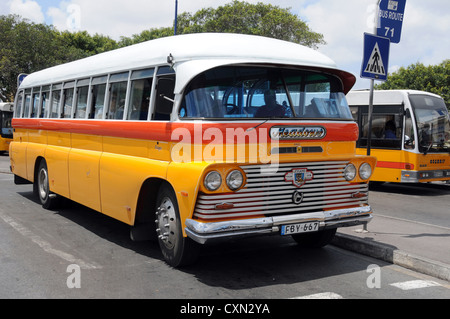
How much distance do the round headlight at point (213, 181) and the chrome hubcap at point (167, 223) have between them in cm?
87

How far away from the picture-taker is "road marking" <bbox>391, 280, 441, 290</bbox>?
5.34 meters

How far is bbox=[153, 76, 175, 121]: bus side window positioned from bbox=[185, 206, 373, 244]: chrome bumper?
1.39 meters

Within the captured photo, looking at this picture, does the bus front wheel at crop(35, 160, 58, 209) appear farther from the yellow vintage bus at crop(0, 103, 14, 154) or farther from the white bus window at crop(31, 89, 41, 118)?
the yellow vintage bus at crop(0, 103, 14, 154)

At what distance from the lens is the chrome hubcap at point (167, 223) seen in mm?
5812

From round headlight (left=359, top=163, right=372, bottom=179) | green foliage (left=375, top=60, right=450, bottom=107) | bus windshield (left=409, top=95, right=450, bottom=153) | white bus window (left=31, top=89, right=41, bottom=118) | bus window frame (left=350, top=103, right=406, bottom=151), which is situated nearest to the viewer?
round headlight (left=359, top=163, right=372, bottom=179)

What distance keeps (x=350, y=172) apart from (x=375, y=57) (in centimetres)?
255

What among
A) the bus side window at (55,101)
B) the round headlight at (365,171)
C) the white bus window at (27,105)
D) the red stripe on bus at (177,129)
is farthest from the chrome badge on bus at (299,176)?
the white bus window at (27,105)

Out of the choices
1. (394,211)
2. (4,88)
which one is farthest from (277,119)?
(4,88)

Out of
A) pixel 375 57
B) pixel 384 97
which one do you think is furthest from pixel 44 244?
pixel 384 97

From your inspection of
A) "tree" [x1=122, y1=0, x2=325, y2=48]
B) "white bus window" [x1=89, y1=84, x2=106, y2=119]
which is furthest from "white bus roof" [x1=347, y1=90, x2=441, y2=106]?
"tree" [x1=122, y1=0, x2=325, y2=48]

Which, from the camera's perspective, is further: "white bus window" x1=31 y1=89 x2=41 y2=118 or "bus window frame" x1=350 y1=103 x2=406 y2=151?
"bus window frame" x1=350 y1=103 x2=406 y2=151

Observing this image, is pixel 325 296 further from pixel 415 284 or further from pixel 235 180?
pixel 235 180

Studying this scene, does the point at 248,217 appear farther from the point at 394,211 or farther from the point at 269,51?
the point at 394,211

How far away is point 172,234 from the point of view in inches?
230
